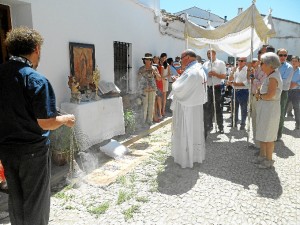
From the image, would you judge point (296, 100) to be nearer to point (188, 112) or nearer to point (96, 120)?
point (188, 112)

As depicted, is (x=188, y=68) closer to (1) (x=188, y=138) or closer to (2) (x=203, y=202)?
(1) (x=188, y=138)

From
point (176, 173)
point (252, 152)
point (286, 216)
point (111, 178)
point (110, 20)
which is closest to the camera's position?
point (286, 216)

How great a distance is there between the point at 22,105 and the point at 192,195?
2669 mm

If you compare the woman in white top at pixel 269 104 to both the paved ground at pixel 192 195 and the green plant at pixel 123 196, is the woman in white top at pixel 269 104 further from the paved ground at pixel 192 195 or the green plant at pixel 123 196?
the green plant at pixel 123 196

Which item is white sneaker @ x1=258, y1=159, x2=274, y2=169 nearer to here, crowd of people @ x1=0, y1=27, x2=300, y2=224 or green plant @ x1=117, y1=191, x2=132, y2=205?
crowd of people @ x1=0, y1=27, x2=300, y2=224

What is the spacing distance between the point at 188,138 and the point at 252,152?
68.7 inches

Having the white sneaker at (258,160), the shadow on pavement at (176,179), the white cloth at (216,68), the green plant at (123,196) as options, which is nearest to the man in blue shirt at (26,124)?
the green plant at (123,196)

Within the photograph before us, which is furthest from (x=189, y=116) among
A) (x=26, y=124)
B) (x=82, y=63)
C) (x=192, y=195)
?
(x=26, y=124)

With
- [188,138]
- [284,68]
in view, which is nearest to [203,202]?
→ [188,138]

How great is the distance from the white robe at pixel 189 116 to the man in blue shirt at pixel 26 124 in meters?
2.73

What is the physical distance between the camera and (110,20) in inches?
268

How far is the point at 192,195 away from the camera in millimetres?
3738

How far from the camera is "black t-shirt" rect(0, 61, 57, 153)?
189cm

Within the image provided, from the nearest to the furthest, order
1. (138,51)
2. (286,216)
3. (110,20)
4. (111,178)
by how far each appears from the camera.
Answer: (286,216) → (111,178) → (110,20) → (138,51)
